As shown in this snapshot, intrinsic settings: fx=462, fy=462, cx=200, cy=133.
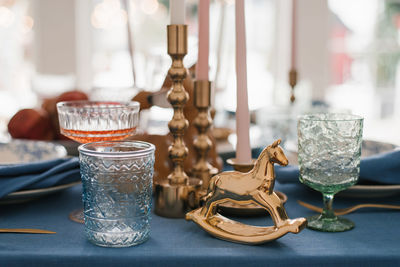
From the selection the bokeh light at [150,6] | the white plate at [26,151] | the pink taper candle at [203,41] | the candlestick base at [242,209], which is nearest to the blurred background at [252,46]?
the bokeh light at [150,6]

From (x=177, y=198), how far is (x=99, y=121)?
167 mm

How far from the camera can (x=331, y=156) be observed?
0.63 metres

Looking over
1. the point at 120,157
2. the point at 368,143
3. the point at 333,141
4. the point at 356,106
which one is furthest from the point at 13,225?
the point at 356,106

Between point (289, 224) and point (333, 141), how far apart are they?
5.8 inches

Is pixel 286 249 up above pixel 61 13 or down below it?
below

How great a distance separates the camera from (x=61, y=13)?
11.3ft

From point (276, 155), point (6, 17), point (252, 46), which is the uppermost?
point (6, 17)

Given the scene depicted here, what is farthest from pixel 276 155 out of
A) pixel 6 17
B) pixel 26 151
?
pixel 6 17

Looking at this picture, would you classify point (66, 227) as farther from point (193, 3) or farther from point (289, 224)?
point (193, 3)

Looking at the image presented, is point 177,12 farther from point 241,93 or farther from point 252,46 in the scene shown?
point 252,46

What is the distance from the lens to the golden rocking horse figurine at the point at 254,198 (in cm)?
56

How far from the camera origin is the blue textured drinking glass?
1.82ft

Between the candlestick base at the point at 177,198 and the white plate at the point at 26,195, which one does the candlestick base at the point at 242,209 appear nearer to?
the candlestick base at the point at 177,198

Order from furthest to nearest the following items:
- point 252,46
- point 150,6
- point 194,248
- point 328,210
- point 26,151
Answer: point 252,46
point 150,6
point 26,151
point 328,210
point 194,248
